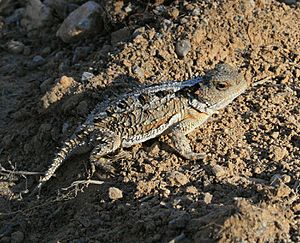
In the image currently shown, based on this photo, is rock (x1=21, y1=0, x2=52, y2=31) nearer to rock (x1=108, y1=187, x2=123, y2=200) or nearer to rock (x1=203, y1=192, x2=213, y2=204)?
rock (x1=108, y1=187, x2=123, y2=200)

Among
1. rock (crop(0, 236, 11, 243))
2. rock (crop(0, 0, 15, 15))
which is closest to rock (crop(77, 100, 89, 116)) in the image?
rock (crop(0, 236, 11, 243))

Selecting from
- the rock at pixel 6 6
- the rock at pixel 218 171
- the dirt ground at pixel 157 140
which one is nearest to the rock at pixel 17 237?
the dirt ground at pixel 157 140

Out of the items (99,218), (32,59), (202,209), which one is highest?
(202,209)

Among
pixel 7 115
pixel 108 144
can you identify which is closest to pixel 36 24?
pixel 7 115

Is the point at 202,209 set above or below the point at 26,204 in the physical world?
above

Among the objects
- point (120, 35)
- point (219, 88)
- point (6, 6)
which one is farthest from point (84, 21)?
point (219, 88)

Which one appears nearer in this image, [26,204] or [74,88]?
[26,204]

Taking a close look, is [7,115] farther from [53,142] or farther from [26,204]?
[26,204]

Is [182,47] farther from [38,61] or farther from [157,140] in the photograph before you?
[38,61]
